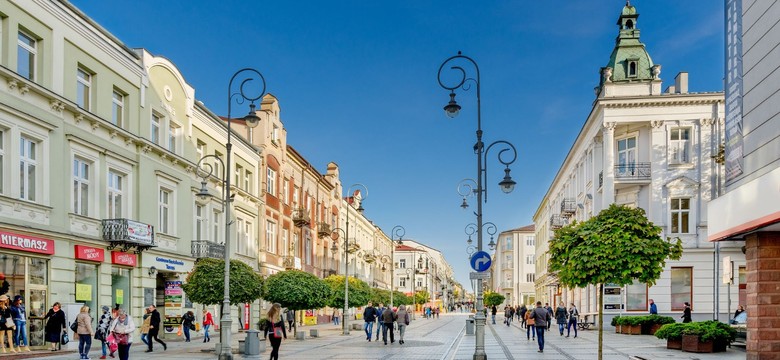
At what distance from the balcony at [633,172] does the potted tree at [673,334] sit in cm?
1736

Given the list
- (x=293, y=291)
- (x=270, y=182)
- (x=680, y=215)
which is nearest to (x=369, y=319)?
(x=293, y=291)

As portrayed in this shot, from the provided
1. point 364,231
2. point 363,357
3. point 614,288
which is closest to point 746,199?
point 363,357

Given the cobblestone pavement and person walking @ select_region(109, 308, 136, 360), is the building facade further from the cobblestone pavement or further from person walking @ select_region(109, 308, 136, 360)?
person walking @ select_region(109, 308, 136, 360)

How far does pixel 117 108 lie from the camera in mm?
27266

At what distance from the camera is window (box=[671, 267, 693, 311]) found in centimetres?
4050

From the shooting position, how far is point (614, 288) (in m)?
41.0

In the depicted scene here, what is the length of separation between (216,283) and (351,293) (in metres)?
21.5

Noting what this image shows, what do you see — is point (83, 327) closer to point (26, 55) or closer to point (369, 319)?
point (26, 55)

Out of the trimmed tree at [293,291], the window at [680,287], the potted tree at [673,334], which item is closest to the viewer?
the potted tree at [673,334]

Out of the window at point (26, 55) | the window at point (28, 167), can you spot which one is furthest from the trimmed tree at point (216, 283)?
the window at point (26, 55)

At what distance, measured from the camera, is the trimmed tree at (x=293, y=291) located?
32.8 meters

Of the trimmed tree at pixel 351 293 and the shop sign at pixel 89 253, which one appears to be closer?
the shop sign at pixel 89 253

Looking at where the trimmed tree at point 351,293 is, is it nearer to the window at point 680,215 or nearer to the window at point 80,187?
the window at point 680,215

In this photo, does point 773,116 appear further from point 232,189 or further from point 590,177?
point 590,177
